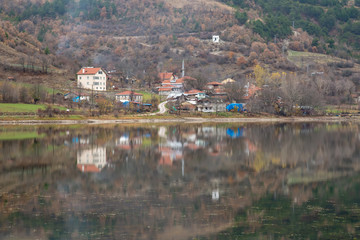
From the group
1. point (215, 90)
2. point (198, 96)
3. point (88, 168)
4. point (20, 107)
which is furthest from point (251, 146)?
point (215, 90)

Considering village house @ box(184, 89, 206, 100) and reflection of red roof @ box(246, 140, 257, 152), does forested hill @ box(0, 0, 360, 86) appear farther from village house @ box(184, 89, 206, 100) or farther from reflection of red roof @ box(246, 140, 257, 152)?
reflection of red roof @ box(246, 140, 257, 152)

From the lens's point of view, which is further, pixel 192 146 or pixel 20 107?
pixel 20 107

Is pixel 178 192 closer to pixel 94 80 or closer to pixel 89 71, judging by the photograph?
pixel 94 80

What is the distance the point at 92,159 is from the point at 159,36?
134 meters

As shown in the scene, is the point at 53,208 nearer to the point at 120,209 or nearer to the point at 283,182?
the point at 120,209

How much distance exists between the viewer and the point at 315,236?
12.5 metres

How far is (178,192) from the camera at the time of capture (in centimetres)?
1767

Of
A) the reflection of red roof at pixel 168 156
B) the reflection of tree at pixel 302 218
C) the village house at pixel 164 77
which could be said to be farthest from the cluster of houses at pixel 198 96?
the reflection of tree at pixel 302 218

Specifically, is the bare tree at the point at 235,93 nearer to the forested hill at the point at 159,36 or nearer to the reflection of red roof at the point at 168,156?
the forested hill at the point at 159,36

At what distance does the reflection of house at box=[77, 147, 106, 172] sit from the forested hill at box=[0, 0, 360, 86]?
68700mm

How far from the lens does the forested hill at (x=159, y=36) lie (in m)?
121

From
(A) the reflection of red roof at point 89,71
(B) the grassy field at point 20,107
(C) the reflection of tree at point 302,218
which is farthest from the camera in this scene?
(A) the reflection of red roof at point 89,71

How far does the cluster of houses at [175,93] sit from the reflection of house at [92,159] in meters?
42.0

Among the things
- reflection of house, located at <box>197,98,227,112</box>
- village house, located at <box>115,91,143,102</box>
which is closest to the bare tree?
reflection of house, located at <box>197,98,227,112</box>
